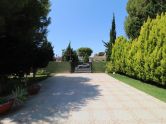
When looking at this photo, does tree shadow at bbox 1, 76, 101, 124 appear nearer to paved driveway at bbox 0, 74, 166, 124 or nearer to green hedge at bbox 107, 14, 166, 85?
paved driveway at bbox 0, 74, 166, 124

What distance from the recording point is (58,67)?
136ft

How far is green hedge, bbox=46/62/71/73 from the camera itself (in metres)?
41.2

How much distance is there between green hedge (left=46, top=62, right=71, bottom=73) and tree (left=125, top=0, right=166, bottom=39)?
9251mm

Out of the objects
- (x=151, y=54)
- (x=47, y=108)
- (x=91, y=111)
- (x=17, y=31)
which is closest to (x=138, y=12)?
(x=151, y=54)

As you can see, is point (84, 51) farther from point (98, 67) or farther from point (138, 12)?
point (138, 12)

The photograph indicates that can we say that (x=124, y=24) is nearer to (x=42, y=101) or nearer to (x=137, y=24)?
(x=137, y=24)

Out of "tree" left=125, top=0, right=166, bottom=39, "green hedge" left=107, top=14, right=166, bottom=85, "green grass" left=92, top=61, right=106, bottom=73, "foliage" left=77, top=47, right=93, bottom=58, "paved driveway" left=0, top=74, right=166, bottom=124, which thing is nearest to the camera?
"paved driveway" left=0, top=74, right=166, bottom=124

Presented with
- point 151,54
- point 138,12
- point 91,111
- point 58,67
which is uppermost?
point 138,12

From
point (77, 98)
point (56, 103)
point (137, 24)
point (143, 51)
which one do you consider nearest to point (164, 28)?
point (143, 51)

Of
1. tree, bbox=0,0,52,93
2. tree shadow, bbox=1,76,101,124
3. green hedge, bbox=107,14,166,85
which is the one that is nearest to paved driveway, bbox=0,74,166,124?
tree shadow, bbox=1,76,101,124

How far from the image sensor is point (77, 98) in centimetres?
1569

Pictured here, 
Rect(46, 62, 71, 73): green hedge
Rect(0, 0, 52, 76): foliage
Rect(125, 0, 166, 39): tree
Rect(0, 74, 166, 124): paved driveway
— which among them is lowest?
Rect(0, 74, 166, 124): paved driveway

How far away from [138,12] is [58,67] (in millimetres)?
12812

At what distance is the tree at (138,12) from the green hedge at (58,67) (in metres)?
9.25
